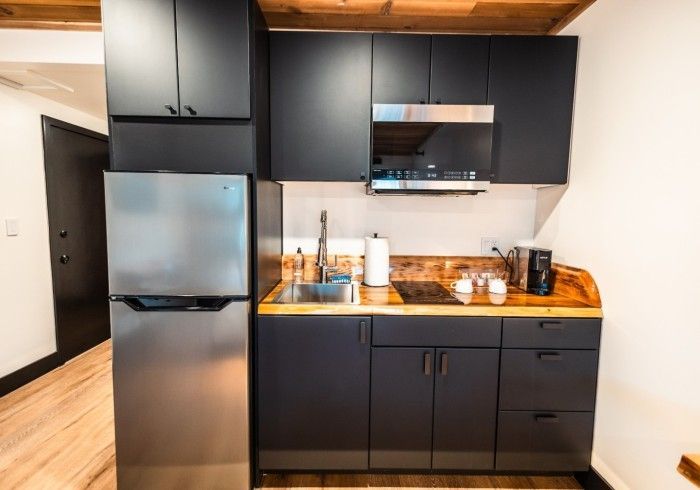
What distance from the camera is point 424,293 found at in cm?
169

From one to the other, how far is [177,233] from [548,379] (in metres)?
1.80

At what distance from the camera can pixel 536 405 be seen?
4.91ft

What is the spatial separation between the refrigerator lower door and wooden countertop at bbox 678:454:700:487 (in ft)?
4.48

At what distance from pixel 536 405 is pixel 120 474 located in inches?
76.3

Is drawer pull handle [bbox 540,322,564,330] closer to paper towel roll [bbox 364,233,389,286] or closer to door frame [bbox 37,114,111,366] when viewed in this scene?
paper towel roll [bbox 364,233,389,286]

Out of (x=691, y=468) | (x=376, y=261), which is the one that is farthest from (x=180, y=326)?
(x=691, y=468)

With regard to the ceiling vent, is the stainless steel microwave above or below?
below

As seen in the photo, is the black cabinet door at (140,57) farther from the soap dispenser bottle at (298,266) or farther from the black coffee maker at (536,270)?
the black coffee maker at (536,270)

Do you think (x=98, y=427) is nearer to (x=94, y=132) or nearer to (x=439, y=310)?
(x=439, y=310)

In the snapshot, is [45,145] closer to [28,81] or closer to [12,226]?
[28,81]

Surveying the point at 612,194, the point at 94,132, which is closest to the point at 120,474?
the point at 612,194

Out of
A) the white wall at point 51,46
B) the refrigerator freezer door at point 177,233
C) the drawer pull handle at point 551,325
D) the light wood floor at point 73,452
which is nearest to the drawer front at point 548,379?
the drawer pull handle at point 551,325

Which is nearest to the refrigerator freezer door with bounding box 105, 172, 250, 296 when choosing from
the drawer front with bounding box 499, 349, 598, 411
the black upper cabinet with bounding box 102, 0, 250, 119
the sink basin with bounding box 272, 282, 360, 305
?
the black upper cabinet with bounding box 102, 0, 250, 119

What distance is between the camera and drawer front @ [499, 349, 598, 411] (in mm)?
1475
